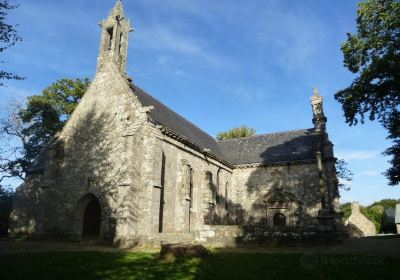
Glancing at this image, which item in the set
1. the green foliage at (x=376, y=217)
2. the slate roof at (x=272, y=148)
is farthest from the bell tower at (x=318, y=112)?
the green foliage at (x=376, y=217)

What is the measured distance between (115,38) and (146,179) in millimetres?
11591

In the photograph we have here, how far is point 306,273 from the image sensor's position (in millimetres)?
8461

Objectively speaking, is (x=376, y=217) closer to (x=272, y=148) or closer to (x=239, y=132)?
(x=239, y=132)

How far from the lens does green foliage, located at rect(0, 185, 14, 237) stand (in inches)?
1112

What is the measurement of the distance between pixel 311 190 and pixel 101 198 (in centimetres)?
1742

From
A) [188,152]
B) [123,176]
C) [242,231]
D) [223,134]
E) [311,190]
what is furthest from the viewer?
[223,134]

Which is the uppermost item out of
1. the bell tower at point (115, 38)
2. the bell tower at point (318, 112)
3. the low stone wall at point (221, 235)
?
the bell tower at point (115, 38)

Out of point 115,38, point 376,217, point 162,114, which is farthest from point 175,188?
point 376,217

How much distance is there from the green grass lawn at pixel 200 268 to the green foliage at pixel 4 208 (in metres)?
20.5

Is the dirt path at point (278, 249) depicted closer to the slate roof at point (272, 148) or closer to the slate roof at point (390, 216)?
the slate roof at point (272, 148)

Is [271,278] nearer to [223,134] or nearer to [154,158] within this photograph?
[154,158]

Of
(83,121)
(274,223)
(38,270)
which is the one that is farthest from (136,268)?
(274,223)

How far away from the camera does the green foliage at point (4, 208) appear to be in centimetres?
2825

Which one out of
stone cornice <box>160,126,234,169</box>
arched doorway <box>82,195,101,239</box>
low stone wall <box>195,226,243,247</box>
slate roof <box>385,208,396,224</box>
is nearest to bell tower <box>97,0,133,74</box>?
stone cornice <box>160,126,234,169</box>
